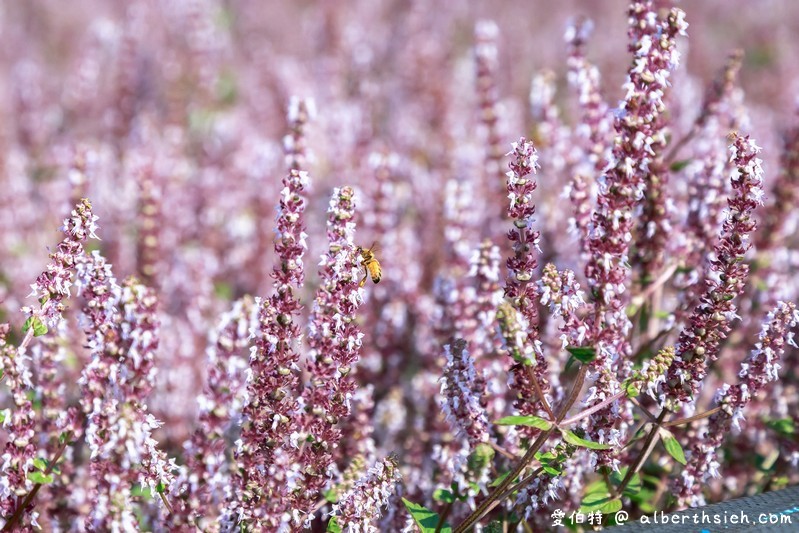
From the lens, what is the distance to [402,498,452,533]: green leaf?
280 centimetres

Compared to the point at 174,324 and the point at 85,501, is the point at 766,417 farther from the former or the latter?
the point at 174,324

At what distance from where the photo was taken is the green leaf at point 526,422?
96.4 inches

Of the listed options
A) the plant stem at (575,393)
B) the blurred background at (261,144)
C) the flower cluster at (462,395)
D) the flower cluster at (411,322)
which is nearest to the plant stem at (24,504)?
the flower cluster at (411,322)

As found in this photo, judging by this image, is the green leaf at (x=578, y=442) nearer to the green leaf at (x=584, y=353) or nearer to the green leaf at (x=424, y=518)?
the green leaf at (x=584, y=353)

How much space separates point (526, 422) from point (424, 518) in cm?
61

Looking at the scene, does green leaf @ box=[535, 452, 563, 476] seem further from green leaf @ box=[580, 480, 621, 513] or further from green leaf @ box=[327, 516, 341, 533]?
green leaf @ box=[327, 516, 341, 533]

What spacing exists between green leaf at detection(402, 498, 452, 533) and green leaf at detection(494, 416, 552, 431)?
1.69 ft

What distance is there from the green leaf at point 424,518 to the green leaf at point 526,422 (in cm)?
51

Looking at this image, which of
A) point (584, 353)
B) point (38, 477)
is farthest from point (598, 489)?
point (38, 477)

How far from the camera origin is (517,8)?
1557 centimetres

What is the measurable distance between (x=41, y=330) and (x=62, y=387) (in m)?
0.60

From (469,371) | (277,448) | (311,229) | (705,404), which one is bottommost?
(277,448)

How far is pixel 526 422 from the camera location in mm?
2469

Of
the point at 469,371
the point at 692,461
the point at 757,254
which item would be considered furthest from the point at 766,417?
the point at 469,371
